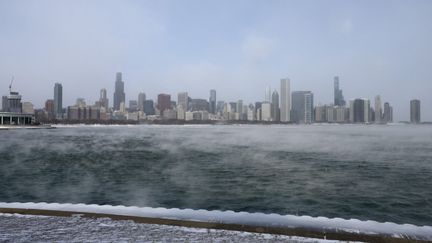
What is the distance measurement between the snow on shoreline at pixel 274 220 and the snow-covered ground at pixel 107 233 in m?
0.91

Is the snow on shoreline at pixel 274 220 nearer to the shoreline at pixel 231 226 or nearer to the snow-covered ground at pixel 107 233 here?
the shoreline at pixel 231 226

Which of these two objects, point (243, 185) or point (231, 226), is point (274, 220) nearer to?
point (231, 226)

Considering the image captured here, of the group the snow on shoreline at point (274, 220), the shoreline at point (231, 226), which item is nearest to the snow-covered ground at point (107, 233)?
the shoreline at point (231, 226)

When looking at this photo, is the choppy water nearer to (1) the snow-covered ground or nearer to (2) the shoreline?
(2) the shoreline

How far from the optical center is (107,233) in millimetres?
8633

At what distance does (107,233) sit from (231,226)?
3057 mm

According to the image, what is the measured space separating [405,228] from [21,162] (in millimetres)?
36875

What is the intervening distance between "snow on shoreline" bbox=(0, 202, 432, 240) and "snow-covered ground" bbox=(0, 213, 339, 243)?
912mm

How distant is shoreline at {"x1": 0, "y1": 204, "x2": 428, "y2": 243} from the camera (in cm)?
839

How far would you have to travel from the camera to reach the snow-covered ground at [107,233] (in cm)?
820

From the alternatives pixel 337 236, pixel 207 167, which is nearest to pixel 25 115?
pixel 207 167

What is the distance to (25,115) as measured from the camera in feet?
557

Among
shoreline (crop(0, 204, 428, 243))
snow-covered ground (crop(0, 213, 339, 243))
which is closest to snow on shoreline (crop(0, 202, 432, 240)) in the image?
shoreline (crop(0, 204, 428, 243))

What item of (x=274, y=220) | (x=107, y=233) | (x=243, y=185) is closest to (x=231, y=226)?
(x=274, y=220)
